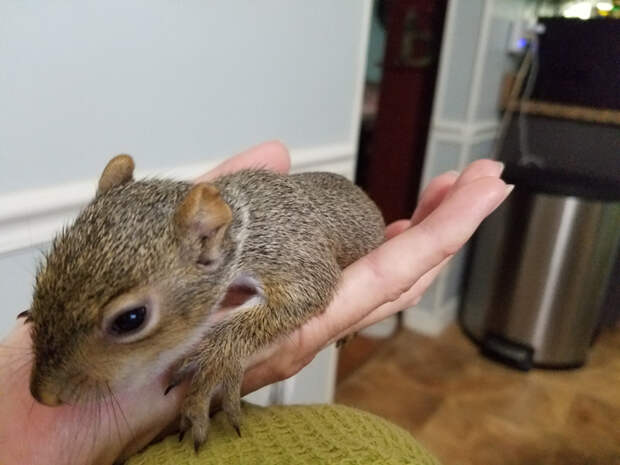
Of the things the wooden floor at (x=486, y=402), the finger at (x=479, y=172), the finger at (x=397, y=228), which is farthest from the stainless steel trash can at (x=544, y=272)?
the finger at (x=479, y=172)

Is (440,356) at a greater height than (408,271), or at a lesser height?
lesser

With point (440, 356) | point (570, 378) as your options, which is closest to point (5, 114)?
point (440, 356)

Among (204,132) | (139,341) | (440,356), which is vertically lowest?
(440,356)

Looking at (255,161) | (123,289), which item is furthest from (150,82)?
(123,289)

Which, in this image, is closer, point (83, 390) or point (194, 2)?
point (83, 390)

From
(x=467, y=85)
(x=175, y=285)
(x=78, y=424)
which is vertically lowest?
(x=78, y=424)

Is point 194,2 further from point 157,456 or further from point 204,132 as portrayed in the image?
point 157,456

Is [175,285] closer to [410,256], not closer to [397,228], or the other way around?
[410,256]

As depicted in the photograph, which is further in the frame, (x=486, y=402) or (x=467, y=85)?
(x=467, y=85)
